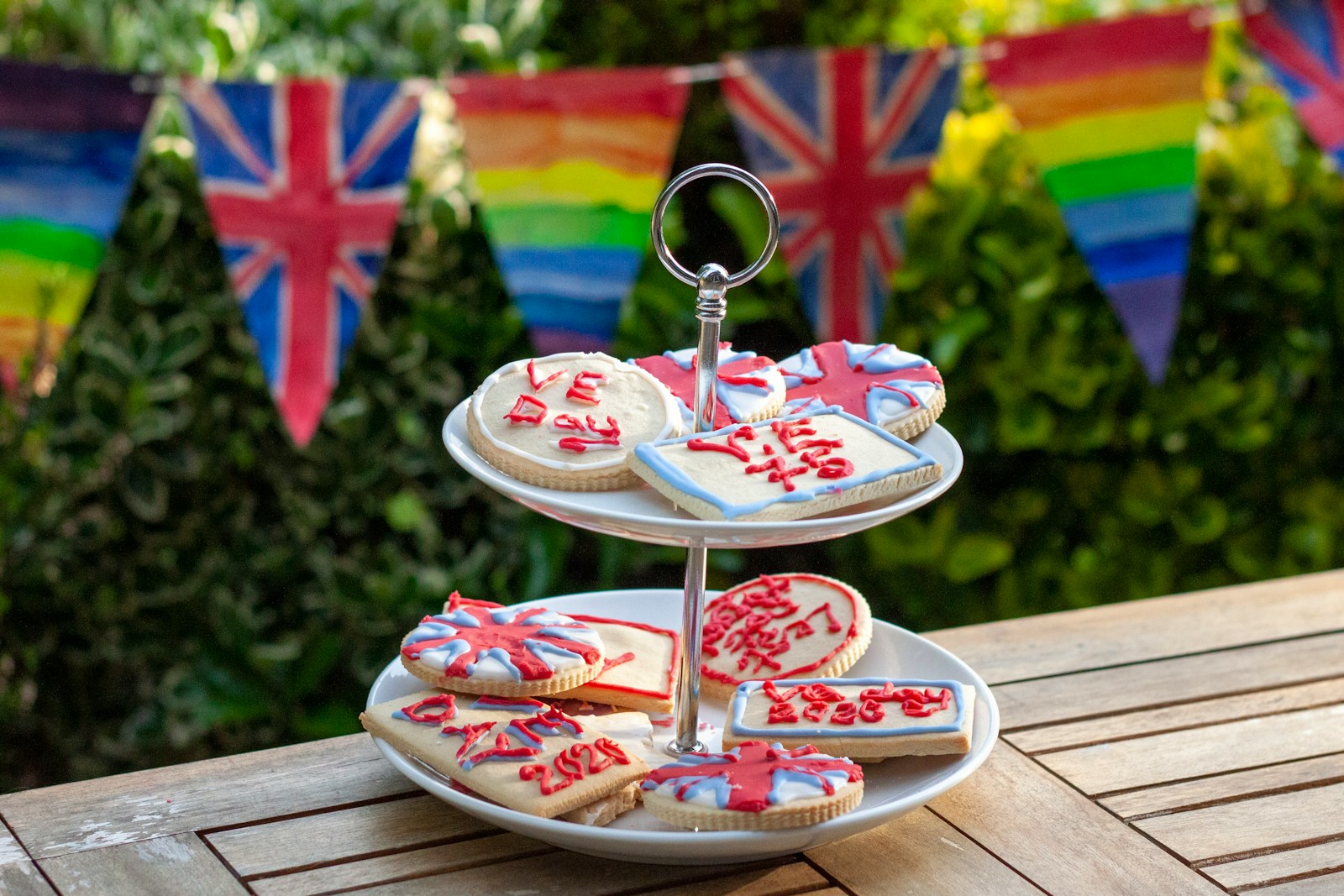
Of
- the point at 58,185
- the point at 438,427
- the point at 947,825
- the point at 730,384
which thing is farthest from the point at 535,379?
the point at 438,427

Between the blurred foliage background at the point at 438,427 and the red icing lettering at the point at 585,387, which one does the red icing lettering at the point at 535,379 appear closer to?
the red icing lettering at the point at 585,387

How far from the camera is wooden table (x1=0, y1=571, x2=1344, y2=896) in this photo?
1122mm

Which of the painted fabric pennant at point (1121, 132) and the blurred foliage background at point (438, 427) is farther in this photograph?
the blurred foliage background at point (438, 427)

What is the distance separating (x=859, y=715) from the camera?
1225mm

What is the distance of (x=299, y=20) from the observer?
2.63 metres

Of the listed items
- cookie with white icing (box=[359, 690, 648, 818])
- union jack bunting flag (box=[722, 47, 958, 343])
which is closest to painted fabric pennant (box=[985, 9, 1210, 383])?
union jack bunting flag (box=[722, 47, 958, 343])

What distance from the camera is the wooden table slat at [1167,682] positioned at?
1.43 m

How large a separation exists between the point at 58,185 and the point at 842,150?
108 centimetres

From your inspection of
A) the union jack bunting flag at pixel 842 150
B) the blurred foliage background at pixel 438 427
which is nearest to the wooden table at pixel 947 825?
the union jack bunting flag at pixel 842 150

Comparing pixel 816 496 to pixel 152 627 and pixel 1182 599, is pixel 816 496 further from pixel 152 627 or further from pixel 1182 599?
pixel 152 627

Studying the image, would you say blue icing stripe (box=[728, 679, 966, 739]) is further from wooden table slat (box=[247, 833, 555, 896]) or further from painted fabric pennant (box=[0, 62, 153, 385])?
painted fabric pennant (box=[0, 62, 153, 385])

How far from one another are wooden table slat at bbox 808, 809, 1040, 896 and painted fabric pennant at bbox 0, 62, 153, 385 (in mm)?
1299

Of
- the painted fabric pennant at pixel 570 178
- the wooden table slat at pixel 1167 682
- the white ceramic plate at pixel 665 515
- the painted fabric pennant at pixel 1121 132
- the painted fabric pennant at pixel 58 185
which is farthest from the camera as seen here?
the painted fabric pennant at pixel 1121 132

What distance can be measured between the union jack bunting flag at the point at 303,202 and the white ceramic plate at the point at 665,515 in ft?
3.08
